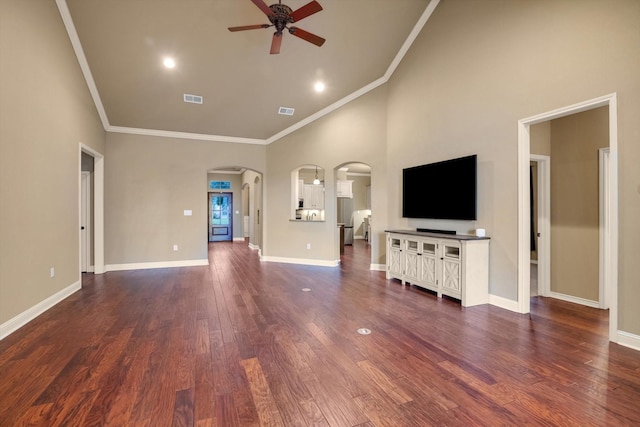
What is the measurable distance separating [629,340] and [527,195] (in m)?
1.64

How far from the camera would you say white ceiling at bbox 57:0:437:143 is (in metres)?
4.00

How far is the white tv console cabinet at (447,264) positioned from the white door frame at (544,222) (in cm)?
109

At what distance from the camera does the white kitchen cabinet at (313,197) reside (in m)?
8.66

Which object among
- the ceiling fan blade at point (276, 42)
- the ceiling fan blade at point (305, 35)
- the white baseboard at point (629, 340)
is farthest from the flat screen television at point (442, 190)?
the ceiling fan blade at point (276, 42)

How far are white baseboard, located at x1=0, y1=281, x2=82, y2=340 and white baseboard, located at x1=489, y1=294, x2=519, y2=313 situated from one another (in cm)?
535

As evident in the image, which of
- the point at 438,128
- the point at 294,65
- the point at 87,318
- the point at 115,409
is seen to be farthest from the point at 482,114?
the point at 87,318

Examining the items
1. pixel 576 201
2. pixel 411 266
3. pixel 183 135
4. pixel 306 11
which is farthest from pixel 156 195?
pixel 576 201

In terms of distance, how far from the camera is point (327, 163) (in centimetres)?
666


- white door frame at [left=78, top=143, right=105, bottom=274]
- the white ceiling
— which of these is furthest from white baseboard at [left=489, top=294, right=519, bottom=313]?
white door frame at [left=78, top=143, right=105, bottom=274]

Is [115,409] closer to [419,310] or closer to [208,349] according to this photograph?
[208,349]

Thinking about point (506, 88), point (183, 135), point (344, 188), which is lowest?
point (344, 188)

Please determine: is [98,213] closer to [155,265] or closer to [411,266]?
[155,265]

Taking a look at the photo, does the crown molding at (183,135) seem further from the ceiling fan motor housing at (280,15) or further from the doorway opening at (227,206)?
the doorway opening at (227,206)

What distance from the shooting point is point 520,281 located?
3.56 meters
